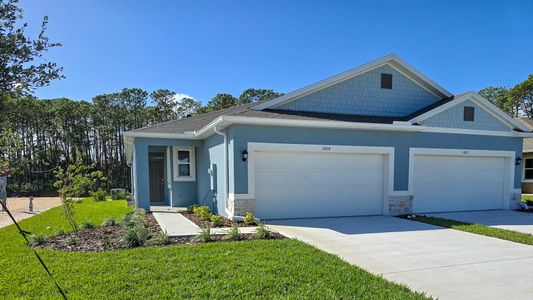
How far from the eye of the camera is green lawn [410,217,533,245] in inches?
281

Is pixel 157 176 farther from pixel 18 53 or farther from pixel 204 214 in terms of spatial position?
pixel 18 53

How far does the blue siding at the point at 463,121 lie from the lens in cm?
1091

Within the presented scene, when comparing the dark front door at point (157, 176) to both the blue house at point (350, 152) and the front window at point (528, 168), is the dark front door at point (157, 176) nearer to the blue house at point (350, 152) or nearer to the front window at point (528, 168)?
the blue house at point (350, 152)

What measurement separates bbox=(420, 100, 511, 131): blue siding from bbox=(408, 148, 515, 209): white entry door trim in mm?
895

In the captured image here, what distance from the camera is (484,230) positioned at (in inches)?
315

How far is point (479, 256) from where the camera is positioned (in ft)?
18.9

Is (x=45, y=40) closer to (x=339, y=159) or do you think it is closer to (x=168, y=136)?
(x=339, y=159)

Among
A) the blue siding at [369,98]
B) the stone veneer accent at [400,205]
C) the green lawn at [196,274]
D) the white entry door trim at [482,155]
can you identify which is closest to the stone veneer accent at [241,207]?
the green lawn at [196,274]

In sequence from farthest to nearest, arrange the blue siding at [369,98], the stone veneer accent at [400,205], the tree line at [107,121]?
the tree line at [107,121]
the blue siding at [369,98]
the stone veneer accent at [400,205]

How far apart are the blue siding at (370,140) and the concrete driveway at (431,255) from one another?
193 centimetres

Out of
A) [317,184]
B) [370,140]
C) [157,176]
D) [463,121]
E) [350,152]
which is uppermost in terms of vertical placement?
[463,121]

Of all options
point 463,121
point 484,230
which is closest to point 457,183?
point 463,121

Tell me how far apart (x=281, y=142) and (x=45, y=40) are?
7.41m

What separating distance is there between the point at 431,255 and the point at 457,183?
6918 millimetres
